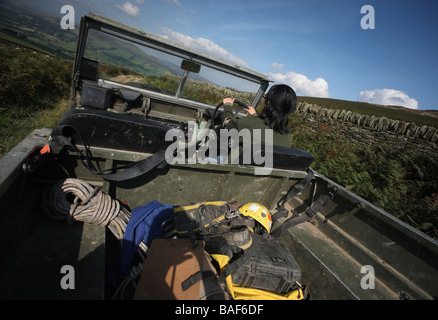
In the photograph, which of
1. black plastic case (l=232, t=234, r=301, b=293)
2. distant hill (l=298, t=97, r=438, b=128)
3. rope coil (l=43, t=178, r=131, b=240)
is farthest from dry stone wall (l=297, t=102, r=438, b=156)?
rope coil (l=43, t=178, r=131, b=240)

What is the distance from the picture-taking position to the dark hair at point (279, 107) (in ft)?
8.30

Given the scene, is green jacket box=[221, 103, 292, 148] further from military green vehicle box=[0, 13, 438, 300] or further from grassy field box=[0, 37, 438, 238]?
grassy field box=[0, 37, 438, 238]

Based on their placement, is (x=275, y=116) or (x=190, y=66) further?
(x=190, y=66)

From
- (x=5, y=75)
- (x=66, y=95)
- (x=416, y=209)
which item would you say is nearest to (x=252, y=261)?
(x=416, y=209)

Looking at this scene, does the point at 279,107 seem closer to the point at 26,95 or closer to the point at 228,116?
the point at 228,116

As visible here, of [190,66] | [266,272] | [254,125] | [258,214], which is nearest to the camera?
[266,272]

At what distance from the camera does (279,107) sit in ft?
8.32

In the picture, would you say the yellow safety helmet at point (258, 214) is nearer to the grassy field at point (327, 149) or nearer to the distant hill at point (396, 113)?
the grassy field at point (327, 149)

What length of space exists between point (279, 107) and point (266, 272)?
1.87 m

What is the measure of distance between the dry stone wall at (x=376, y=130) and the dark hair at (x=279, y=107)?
7.71 metres

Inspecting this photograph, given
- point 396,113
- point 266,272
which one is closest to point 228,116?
point 266,272

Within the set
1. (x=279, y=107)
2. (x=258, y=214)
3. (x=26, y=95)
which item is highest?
(x=279, y=107)
